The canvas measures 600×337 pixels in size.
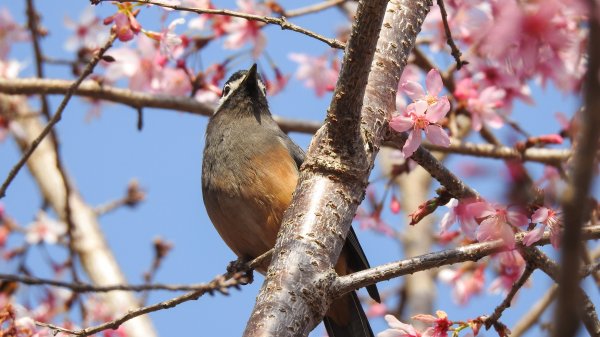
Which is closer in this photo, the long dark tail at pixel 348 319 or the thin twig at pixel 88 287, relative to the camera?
the thin twig at pixel 88 287

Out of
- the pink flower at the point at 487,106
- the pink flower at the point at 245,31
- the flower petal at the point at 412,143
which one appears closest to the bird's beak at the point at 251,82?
the pink flower at the point at 245,31

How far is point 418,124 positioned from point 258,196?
1.16 metres

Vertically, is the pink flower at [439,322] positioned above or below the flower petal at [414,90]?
below

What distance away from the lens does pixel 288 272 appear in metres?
2.34

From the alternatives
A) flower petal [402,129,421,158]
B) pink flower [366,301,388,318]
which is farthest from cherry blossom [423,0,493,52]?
pink flower [366,301,388,318]

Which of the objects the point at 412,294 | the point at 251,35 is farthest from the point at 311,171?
the point at 412,294

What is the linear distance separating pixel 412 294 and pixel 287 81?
8.24 ft

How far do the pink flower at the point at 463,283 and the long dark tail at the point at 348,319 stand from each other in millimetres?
1318

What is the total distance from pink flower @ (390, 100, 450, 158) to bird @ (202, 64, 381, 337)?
3.23 ft

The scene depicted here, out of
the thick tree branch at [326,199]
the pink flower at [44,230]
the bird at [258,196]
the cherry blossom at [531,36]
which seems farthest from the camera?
the pink flower at [44,230]

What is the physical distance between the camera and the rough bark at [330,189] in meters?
2.26

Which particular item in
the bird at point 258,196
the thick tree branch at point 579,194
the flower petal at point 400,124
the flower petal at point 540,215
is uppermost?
the bird at point 258,196

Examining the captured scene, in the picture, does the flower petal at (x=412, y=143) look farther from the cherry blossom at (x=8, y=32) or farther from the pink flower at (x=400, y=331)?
the cherry blossom at (x=8, y=32)

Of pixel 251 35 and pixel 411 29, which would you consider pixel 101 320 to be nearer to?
pixel 251 35
